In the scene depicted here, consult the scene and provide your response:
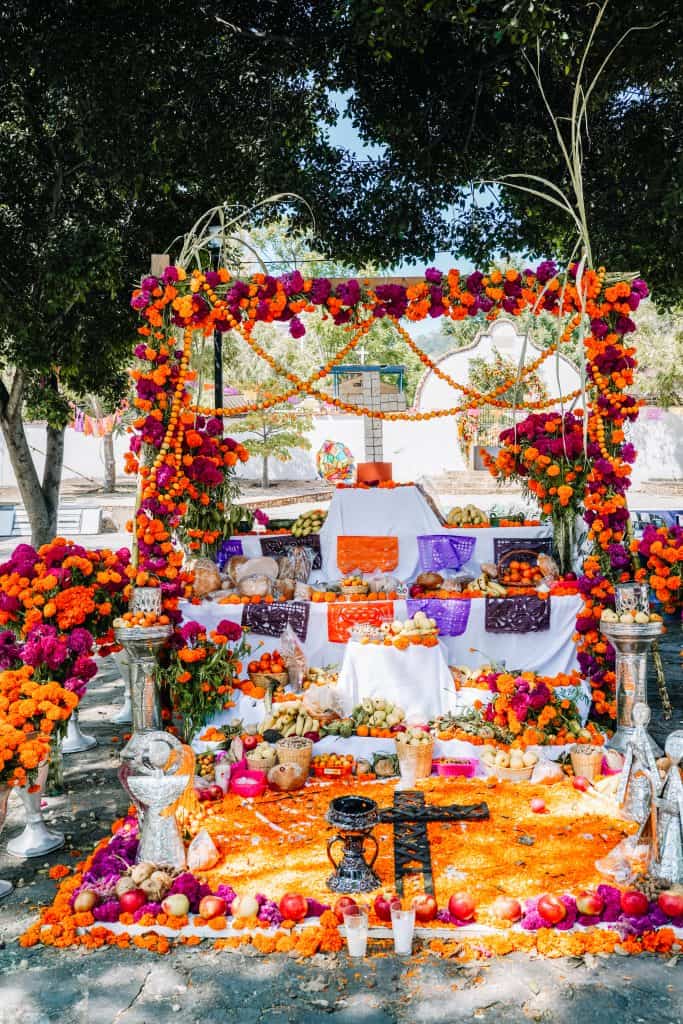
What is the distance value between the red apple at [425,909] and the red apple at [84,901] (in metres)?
1.61

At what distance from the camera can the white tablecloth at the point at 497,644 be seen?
24.7ft

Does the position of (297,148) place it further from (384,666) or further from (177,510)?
(384,666)

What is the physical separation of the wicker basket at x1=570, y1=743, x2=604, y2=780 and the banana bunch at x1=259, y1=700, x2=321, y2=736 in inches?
74.2

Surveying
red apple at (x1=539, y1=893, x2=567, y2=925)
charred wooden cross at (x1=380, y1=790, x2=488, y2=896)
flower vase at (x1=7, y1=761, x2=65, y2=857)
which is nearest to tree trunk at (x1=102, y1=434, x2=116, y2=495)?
flower vase at (x1=7, y1=761, x2=65, y2=857)

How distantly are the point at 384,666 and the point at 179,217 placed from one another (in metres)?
6.77

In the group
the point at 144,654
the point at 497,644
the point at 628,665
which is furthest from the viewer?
the point at 497,644

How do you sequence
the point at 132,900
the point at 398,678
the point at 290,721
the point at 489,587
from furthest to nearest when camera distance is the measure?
1. the point at 489,587
2. the point at 398,678
3. the point at 290,721
4. the point at 132,900

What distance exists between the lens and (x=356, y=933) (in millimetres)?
3998

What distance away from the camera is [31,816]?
532 centimetres

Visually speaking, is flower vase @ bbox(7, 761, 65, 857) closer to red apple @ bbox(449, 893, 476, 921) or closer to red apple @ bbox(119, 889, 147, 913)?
red apple @ bbox(119, 889, 147, 913)

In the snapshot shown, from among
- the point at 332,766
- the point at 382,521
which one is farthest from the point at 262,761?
the point at 382,521

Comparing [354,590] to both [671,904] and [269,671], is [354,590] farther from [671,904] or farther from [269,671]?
[671,904]

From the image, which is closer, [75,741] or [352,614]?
[75,741]

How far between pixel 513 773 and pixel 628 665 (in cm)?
123
